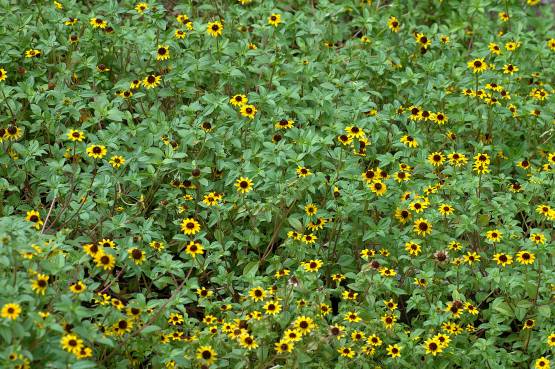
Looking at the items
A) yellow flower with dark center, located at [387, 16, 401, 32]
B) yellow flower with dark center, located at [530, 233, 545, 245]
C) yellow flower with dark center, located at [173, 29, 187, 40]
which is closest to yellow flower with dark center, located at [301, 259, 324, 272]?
yellow flower with dark center, located at [530, 233, 545, 245]

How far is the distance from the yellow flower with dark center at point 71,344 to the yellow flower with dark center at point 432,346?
1589mm

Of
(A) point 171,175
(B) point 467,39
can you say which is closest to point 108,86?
(A) point 171,175

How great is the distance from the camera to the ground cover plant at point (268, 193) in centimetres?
380

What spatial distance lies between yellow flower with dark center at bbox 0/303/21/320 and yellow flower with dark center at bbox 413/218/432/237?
213 cm

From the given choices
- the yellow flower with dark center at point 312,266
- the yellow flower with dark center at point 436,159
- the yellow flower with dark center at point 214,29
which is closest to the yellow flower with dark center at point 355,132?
the yellow flower with dark center at point 436,159

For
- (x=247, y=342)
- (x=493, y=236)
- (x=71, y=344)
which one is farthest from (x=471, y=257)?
(x=71, y=344)

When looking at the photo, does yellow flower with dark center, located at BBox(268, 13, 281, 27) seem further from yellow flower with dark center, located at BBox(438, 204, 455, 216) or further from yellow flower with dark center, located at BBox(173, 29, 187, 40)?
yellow flower with dark center, located at BBox(438, 204, 455, 216)

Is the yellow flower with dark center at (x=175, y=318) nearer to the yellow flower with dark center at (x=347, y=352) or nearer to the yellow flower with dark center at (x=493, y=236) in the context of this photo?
the yellow flower with dark center at (x=347, y=352)

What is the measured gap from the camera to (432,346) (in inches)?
154

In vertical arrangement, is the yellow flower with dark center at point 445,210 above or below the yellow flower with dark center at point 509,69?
below

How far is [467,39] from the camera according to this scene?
21.5ft

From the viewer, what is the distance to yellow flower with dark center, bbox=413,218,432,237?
14.5 feet

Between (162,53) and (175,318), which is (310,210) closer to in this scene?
(175,318)

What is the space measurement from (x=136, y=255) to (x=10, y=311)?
31.0 inches
